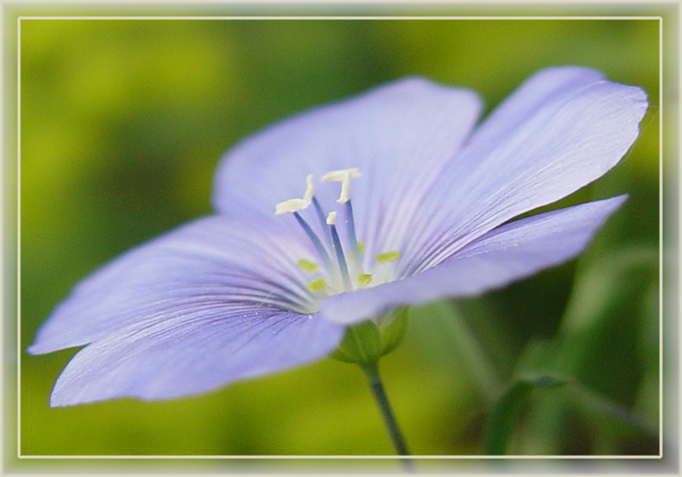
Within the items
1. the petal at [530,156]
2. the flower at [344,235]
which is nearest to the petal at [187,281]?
the flower at [344,235]

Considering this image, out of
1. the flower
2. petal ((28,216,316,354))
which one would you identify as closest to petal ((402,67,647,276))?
the flower

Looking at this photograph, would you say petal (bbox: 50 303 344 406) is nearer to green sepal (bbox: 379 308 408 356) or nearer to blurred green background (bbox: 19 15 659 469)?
green sepal (bbox: 379 308 408 356)

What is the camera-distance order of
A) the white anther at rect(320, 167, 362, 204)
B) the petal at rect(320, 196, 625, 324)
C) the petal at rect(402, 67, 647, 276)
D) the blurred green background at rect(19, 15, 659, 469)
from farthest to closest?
the blurred green background at rect(19, 15, 659, 469)
the white anther at rect(320, 167, 362, 204)
the petal at rect(402, 67, 647, 276)
the petal at rect(320, 196, 625, 324)

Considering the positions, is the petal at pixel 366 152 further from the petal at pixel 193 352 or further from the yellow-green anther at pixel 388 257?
the petal at pixel 193 352

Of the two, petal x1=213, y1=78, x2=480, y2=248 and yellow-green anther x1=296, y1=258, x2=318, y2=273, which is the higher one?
petal x1=213, y1=78, x2=480, y2=248

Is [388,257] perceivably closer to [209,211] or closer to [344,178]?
[344,178]
